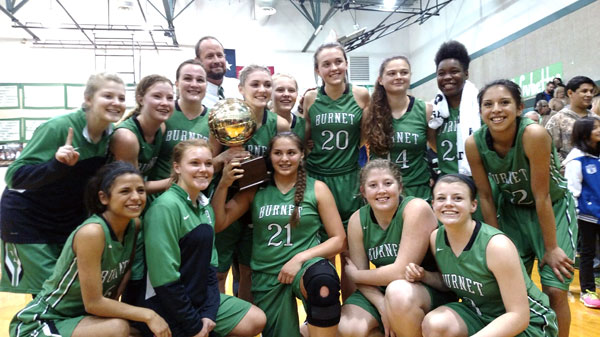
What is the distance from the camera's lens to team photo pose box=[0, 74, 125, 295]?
83.7 inches

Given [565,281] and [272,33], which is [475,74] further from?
[565,281]

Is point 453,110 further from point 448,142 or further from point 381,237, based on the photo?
point 381,237

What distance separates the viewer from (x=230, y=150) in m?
2.52

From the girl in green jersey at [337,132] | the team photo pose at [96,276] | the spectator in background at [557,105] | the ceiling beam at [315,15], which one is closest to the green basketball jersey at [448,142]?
the girl in green jersey at [337,132]

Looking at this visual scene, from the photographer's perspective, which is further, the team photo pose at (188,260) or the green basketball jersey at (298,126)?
the green basketball jersey at (298,126)

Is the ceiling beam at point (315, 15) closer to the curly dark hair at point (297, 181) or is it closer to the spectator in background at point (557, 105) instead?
the spectator in background at point (557, 105)

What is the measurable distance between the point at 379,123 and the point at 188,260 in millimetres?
1475

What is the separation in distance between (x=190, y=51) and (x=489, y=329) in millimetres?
10809

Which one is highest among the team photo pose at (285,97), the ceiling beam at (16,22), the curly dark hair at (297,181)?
the ceiling beam at (16,22)

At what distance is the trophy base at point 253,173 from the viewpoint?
96.0 inches

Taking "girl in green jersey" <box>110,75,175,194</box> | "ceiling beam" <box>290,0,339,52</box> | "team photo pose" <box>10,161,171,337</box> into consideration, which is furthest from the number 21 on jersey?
"ceiling beam" <box>290,0,339,52</box>

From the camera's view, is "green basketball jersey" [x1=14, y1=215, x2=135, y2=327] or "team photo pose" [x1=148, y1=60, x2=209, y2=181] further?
"team photo pose" [x1=148, y1=60, x2=209, y2=181]

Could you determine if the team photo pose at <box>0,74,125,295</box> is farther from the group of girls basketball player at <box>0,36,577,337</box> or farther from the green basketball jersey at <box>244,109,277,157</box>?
the green basketball jersey at <box>244,109,277,157</box>

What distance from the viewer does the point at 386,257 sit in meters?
2.43
